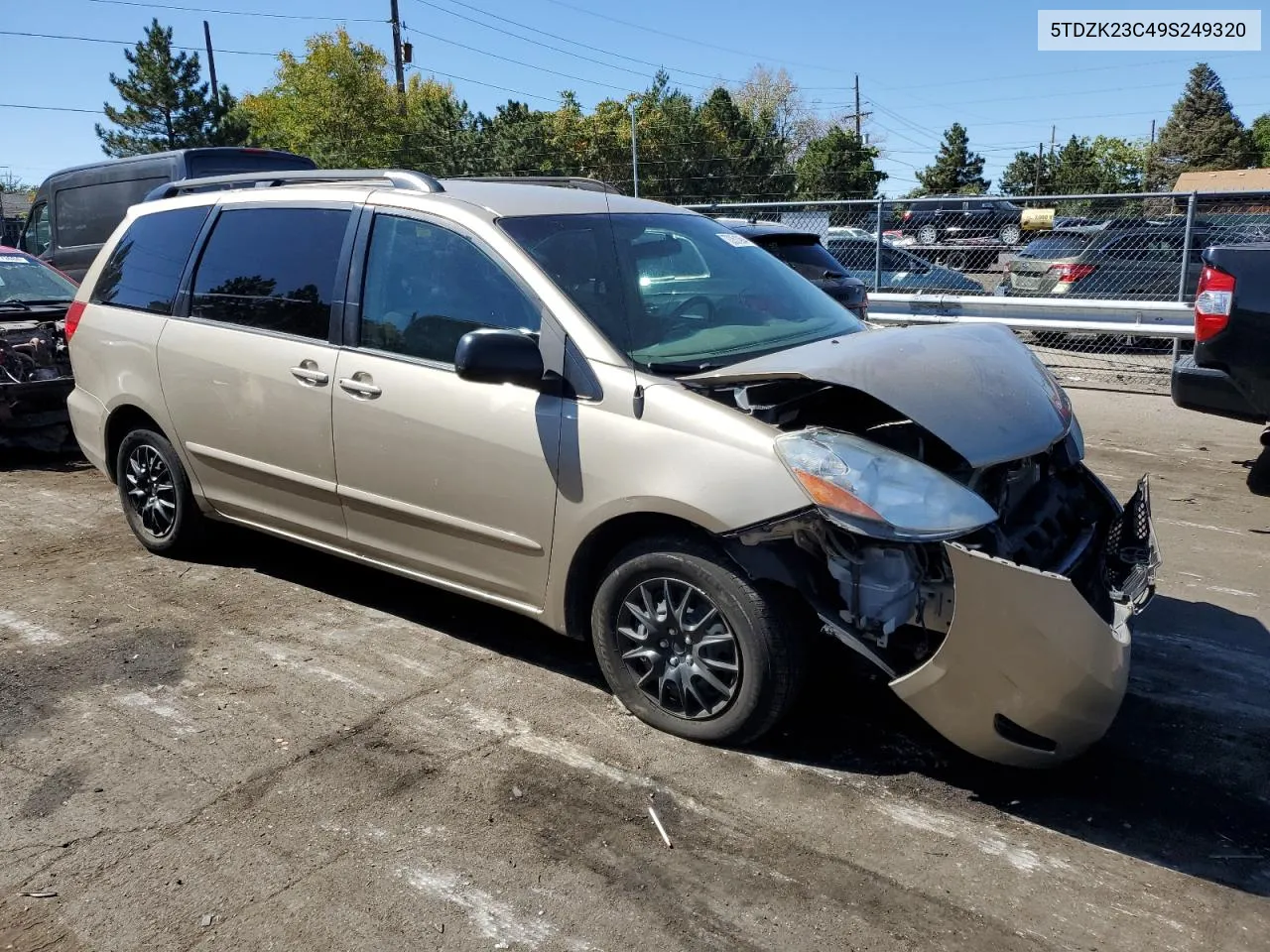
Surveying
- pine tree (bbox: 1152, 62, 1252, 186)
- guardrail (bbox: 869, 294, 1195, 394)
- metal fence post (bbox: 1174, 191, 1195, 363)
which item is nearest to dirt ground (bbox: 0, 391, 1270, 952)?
guardrail (bbox: 869, 294, 1195, 394)

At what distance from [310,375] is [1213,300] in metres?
5.39

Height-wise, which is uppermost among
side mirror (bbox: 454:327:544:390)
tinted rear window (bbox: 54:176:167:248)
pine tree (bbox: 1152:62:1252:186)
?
pine tree (bbox: 1152:62:1252:186)

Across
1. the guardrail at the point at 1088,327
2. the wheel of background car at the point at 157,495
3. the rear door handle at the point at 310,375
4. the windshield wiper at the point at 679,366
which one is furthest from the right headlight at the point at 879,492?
the guardrail at the point at 1088,327

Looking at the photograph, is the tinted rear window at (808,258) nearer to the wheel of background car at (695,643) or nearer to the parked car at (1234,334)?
the parked car at (1234,334)

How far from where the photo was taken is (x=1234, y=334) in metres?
6.41

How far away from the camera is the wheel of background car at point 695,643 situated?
328cm

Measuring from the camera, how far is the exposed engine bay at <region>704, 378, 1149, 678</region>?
311cm

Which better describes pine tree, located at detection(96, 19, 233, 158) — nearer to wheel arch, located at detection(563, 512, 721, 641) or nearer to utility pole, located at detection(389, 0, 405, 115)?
utility pole, located at detection(389, 0, 405, 115)

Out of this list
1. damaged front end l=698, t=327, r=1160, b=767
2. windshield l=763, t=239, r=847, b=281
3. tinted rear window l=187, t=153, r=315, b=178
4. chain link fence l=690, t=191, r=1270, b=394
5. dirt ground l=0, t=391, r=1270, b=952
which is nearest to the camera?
dirt ground l=0, t=391, r=1270, b=952

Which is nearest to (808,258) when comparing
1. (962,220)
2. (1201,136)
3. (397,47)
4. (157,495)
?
(962,220)

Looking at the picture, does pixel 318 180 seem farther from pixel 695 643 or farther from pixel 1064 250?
pixel 1064 250

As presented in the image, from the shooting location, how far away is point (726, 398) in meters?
3.48

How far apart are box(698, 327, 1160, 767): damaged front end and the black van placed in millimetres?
8996

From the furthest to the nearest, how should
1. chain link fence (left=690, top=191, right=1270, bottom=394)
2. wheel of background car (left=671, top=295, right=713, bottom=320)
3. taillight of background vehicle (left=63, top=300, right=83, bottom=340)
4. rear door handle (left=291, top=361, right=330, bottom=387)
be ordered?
chain link fence (left=690, top=191, right=1270, bottom=394) → taillight of background vehicle (left=63, top=300, right=83, bottom=340) → rear door handle (left=291, top=361, right=330, bottom=387) → wheel of background car (left=671, top=295, right=713, bottom=320)
